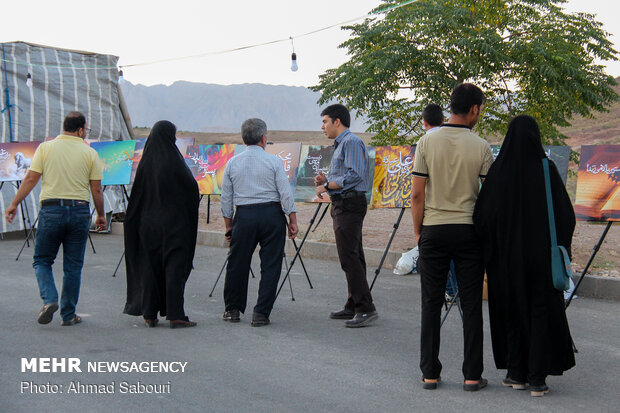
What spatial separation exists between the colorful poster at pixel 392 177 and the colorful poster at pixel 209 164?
3762mm

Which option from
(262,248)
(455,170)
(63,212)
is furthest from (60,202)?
(455,170)

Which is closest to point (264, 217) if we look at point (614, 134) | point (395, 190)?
point (395, 190)

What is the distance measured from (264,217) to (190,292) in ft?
7.32

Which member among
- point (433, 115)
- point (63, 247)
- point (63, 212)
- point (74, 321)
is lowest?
point (74, 321)

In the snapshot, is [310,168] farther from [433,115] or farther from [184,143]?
[433,115]

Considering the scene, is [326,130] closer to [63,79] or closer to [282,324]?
[282,324]

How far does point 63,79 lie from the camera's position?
51.4 ft

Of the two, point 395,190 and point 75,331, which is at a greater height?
point 395,190

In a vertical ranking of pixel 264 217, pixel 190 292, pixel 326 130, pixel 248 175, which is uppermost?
pixel 326 130

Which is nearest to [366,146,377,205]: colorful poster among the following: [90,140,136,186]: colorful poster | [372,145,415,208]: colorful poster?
[372,145,415,208]: colorful poster

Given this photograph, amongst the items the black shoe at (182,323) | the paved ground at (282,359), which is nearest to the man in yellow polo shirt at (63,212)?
the paved ground at (282,359)

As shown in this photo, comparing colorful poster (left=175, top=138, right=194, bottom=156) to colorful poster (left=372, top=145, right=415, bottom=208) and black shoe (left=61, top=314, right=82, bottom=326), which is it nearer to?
colorful poster (left=372, top=145, right=415, bottom=208)

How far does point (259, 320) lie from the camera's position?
21.9ft

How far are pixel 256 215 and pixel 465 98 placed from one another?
2.66 meters
